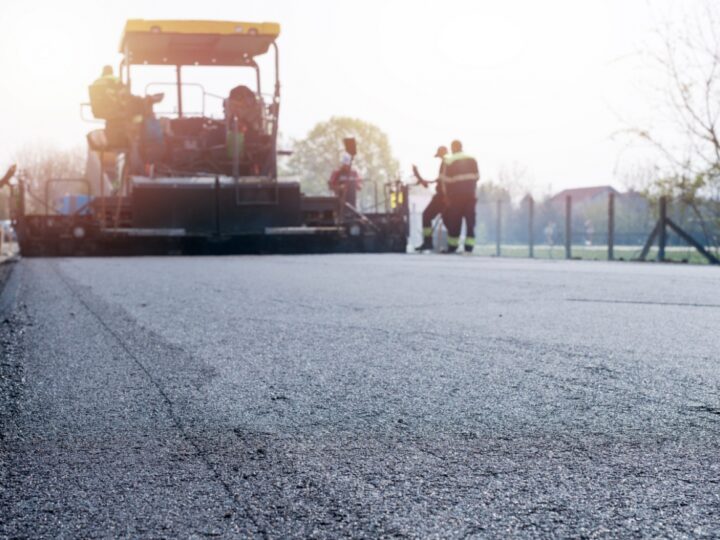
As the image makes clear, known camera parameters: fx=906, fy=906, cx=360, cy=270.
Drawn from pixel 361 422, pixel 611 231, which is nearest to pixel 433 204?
pixel 611 231

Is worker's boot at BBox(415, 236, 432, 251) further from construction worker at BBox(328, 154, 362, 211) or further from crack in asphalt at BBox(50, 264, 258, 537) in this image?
crack in asphalt at BBox(50, 264, 258, 537)

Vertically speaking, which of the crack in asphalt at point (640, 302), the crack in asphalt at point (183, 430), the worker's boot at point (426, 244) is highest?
the worker's boot at point (426, 244)

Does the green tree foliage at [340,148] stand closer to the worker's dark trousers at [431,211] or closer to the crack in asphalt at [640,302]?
the worker's dark trousers at [431,211]

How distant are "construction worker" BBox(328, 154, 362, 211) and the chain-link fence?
3.40m

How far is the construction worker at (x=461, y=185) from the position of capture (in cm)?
1548

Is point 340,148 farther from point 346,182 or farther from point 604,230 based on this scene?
point 346,182

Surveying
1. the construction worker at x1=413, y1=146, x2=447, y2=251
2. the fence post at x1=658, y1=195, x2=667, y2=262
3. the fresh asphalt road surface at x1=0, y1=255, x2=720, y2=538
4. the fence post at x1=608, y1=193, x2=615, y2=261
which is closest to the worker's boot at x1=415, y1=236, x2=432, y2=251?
the construction worker at x1=413, y1=146, x2=447, y2=251

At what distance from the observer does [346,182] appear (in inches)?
637

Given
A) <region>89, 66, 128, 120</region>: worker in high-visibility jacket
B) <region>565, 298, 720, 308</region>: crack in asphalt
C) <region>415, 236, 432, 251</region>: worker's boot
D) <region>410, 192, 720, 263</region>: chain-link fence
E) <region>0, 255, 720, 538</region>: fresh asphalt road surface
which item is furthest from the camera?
<region>415, 236, 432, 251</region>: worker's boot

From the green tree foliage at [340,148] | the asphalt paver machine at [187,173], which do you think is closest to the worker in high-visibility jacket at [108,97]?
the asphalt paver machine at [187,173]

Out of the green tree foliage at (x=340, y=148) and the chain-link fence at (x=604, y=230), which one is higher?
the green tree foliage at (x=340, y=148)

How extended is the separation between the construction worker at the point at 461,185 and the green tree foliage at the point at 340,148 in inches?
1427

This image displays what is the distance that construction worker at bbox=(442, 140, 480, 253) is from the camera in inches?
610

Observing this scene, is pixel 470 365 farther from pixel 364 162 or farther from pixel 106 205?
pixel 364 162
